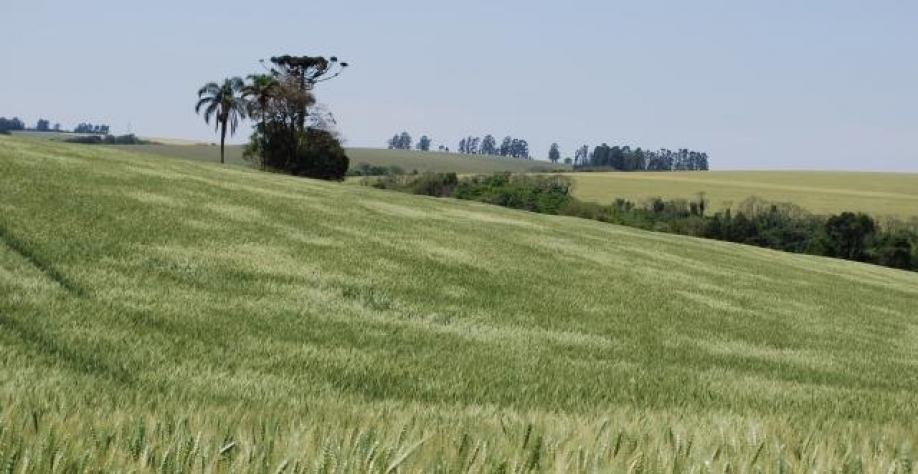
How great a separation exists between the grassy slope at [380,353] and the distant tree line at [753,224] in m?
82.9

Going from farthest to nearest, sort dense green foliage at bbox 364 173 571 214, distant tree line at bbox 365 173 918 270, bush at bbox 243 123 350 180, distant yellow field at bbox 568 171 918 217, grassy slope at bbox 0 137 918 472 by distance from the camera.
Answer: distant yellow field at bbox 568 171 918 217 < dense green foliage at bbox 364 173 571 214 < distant tree line at bbox 365 173 918 270 < bush at bbox 243 123 350 180 < grassy slope at bbox 0 137 918 472

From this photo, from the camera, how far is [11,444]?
175 cm

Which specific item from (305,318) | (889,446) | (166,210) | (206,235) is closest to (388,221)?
(166,210)

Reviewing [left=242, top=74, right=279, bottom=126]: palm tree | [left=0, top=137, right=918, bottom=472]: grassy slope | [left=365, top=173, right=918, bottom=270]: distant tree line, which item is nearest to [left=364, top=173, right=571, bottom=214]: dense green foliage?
[left=365, top=173, right=918, bottom=270]: distant tree line

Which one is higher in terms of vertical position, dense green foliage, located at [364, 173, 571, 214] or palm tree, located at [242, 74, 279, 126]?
palm tree, located at [242, 74, 279, 126]

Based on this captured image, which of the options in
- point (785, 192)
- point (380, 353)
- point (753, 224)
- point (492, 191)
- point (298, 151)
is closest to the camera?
point (380, 353)

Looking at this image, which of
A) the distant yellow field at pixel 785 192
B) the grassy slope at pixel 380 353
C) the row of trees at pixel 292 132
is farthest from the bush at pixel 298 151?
the distant yellow field at pixel 785 192

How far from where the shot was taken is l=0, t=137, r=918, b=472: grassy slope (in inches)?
82.7

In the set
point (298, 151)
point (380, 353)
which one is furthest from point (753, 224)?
point (380, 353)

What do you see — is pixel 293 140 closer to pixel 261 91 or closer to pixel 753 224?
pixel 261 91

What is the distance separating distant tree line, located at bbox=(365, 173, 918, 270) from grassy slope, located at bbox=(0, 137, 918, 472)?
82878 mm

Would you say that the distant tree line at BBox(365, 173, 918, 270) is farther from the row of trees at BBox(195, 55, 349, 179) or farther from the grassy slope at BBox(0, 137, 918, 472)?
the grassy slope at BBox(0, 137, 918, 472)

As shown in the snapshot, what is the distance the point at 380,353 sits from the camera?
720 centimetres

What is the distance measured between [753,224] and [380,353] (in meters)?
113
